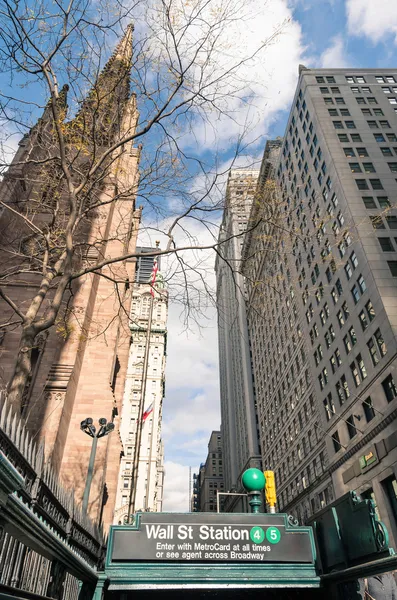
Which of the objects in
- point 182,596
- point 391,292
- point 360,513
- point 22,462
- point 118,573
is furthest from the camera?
point 391,292

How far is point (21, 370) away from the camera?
7.26m

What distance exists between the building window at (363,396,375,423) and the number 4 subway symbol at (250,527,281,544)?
29.2 metres

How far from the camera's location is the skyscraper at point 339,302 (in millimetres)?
31406

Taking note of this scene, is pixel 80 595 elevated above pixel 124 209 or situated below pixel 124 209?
below

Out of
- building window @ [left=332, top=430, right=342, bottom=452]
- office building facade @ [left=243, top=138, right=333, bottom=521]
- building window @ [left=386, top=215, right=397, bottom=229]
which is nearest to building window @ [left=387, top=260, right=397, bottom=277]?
building window @ [left=386, top=215, right=397, bottom=229]

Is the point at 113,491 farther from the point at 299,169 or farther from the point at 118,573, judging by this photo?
the point at 299,169

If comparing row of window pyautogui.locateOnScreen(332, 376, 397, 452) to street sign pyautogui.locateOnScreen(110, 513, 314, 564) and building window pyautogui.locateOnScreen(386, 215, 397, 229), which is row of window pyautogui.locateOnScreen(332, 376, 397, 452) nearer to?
building window pyautogui.locateOnScreen(386, 215, 397, 229)

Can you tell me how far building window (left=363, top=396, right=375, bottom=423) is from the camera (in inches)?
1261

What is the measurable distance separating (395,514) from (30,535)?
32253 mm

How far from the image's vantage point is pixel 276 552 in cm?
555

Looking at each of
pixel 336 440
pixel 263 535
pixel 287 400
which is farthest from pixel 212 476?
pixel 263 535

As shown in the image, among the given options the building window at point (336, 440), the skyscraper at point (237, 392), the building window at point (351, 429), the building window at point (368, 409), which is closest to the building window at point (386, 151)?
the building window at point (368, 409)

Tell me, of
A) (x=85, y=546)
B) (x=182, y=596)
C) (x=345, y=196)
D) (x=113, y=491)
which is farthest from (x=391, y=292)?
(x=85, y=546)

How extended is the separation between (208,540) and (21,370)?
14.4 feet
